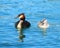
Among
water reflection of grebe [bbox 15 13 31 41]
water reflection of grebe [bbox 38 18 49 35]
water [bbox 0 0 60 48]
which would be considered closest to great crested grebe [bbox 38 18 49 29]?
water reflection of grebe [bbox 38 18 49 35]

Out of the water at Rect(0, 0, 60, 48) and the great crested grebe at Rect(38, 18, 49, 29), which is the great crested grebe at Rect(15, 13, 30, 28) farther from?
the great crested grebe at Rect(38, 18, 49, 29)

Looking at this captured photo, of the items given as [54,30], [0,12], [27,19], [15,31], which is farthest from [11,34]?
[0,12]

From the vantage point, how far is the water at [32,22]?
55.1 feet

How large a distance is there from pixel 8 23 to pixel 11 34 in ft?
8.11

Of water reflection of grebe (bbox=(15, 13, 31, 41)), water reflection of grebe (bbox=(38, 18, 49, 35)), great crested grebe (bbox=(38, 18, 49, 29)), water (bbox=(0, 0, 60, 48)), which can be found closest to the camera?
water (bbox=(0, 0, 60, 48))

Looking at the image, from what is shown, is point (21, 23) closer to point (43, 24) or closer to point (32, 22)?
point (32, 22)

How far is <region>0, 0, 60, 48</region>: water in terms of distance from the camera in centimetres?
1680

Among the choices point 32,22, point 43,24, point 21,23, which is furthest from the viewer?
point 21,23

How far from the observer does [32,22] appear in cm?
2150

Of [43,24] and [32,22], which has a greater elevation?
[32,22]

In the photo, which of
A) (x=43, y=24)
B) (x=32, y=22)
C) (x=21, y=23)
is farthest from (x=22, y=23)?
(x=43, y=24)

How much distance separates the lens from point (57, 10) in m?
24.9

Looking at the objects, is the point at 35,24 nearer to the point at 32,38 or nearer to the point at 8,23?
the point at 8,23

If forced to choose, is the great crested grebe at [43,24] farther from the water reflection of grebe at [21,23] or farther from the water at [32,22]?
the water reflection of grebe at [21,23]
